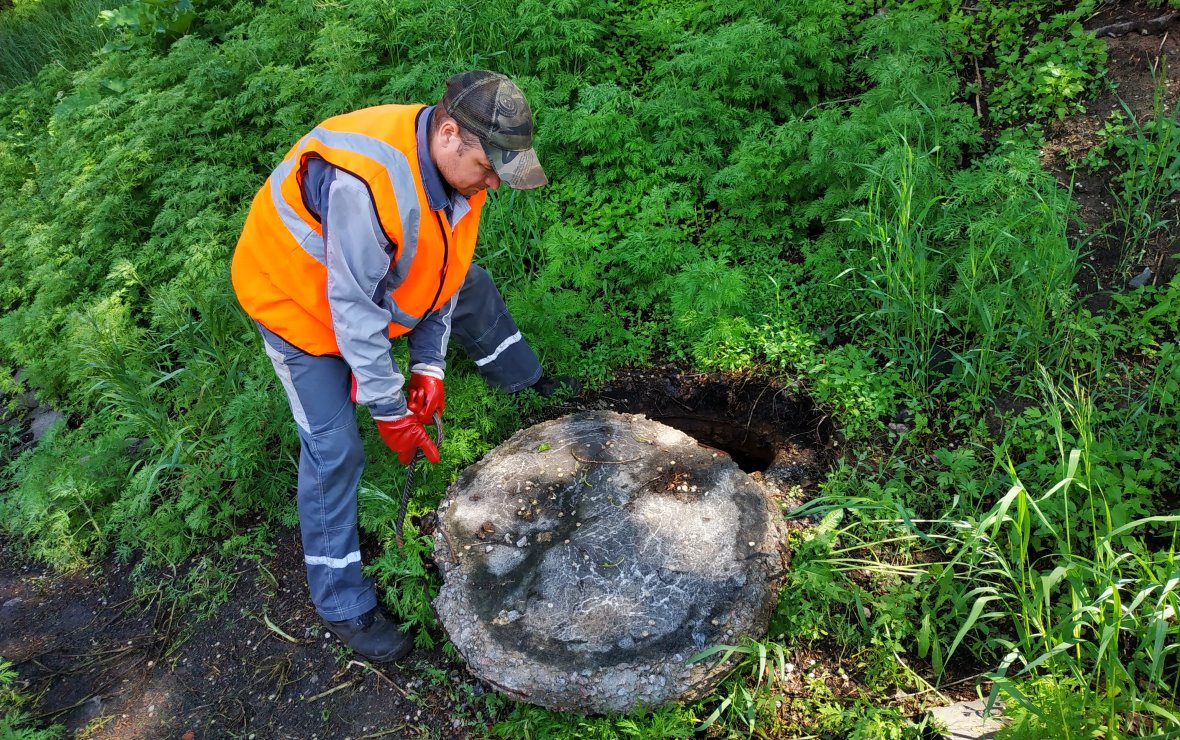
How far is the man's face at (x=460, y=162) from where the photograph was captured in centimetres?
233

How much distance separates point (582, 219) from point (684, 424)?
4.58 feet

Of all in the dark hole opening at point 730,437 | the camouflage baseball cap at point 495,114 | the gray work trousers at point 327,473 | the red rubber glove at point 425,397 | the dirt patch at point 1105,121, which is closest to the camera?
the camouflage baseball cap at point 495,114

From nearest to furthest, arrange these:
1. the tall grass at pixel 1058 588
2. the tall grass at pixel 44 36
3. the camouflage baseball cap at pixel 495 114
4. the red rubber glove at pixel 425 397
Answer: the tall grass at pixel 1058 588, the camouflage baseball cap at pixel 495 114, the red rubber glove at pixel 425 397, the tall grass at pixel 44 36

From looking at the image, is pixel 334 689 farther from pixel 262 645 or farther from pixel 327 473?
pixel 327 473

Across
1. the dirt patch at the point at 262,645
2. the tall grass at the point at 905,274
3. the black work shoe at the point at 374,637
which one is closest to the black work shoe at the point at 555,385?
the dirt patch at the point at 262,645

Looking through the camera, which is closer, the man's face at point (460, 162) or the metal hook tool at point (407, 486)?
the man's face at point (460, 162)

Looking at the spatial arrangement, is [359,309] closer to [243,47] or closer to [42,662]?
[42,662]

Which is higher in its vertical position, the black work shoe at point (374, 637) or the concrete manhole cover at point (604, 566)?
the concrete manhole cover at point (604, 566)

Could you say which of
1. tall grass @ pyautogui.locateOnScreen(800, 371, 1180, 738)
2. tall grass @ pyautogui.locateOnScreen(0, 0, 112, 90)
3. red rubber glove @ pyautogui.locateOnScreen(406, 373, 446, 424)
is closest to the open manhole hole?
red rubber glove @ pyautogui.locateOnScreen(406, 373, 446, 424)

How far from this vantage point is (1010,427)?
2957 mm

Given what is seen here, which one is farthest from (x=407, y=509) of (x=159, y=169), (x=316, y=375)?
Result: (x=159, y=169)

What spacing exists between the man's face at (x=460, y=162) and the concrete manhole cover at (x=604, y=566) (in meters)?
1.09

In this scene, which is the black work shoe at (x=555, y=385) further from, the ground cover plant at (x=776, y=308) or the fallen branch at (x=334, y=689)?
the fallen branch at (x=334, y=689)

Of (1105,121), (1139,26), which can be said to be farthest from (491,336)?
(1139,26)
